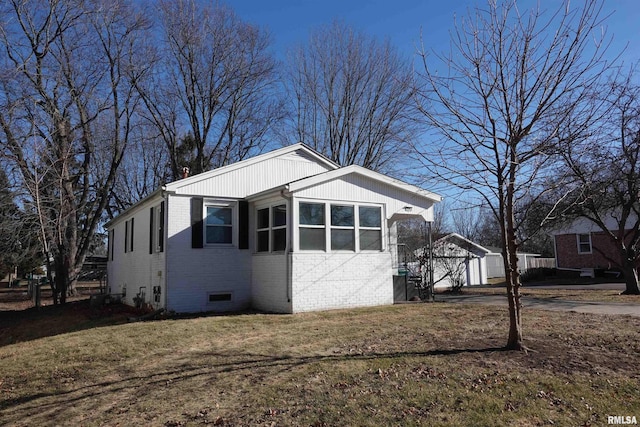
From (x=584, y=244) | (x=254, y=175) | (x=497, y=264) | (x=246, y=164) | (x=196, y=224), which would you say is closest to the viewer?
(x=196, y=224)

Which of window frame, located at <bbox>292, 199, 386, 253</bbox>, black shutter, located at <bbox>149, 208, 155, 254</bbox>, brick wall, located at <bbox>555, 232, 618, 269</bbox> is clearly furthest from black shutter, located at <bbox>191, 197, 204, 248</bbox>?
brick wall, located at <bbox>555, 232, 618, 269</bbox>

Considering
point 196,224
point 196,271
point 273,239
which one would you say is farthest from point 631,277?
point 196,224

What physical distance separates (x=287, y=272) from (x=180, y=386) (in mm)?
5802

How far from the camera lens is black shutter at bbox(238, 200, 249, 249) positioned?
515 inches

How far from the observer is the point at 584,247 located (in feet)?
95.0

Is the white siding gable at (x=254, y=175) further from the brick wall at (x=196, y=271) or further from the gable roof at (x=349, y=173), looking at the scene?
the gable roof at (x=349, y=173)

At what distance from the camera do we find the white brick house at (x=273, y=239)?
11.6m

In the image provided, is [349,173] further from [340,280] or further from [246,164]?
[246,164]

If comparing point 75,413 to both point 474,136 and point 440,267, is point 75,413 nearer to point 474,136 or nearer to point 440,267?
point 474,136

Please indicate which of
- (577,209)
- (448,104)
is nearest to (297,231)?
(448,104)

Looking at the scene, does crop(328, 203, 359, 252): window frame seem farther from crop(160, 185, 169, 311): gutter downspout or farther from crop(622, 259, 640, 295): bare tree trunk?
crop(622, 259, 640, 295): bare tree trunk

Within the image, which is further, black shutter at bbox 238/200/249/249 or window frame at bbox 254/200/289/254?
black shutter at bbox 238/200/249/249

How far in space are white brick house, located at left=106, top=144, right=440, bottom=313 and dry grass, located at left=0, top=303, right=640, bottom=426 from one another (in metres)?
2.42

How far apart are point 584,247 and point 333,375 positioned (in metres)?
28.7
